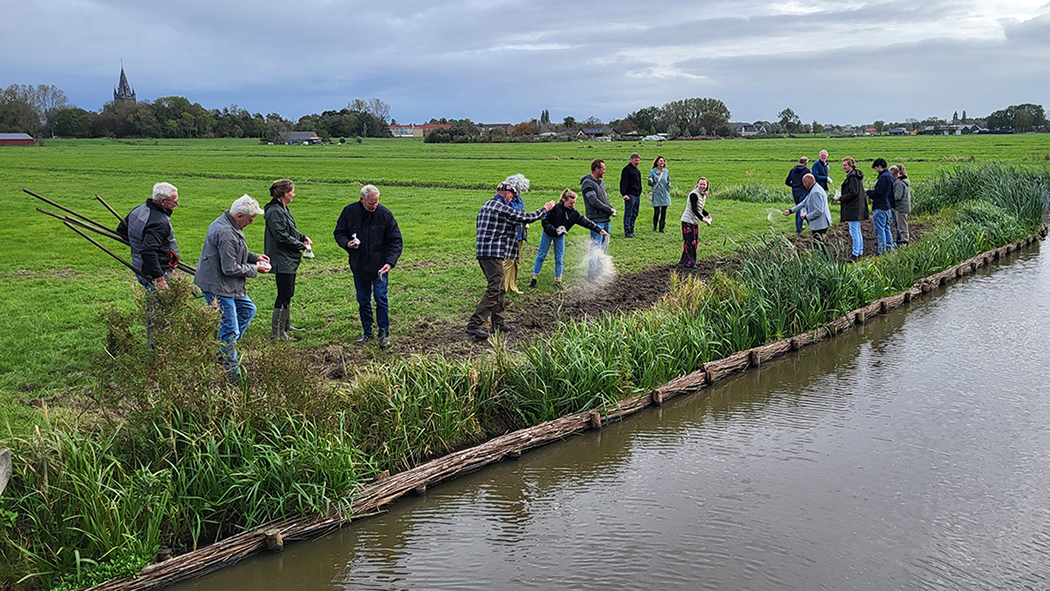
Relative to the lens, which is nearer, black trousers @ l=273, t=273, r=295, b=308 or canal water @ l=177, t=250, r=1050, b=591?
canal water @ l=177, t=250, r=1050, b=591

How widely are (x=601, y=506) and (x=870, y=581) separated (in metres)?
2.34

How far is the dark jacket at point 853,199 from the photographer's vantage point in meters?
17.5

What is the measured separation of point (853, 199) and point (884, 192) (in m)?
1.38

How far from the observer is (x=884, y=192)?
1836 cm

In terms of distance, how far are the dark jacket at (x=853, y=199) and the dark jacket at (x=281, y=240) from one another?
11.9m

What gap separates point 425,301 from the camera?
45.4 ft

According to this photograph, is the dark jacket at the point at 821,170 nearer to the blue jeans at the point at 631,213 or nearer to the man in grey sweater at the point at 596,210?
the blue jeans at the point at 631,213

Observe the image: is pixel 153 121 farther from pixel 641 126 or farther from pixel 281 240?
pixel 281 240

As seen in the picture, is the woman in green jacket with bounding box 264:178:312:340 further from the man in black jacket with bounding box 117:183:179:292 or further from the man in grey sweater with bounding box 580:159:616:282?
the man in grey sweater with bounding box 580:159:616:282

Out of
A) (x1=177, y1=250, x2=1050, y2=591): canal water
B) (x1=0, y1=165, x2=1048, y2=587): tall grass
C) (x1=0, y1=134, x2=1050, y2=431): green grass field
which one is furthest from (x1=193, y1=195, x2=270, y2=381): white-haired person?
(x1=177, y1=250, x2=1050, y2=591): canal water

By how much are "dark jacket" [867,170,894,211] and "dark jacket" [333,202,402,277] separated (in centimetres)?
1240

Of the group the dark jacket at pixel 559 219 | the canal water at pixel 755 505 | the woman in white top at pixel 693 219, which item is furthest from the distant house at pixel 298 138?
the canal water at pixel 755 505

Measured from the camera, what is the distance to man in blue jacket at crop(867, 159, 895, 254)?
60.2 feet

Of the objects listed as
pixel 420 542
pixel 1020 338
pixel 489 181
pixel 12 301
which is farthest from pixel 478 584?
pixel 489 181
